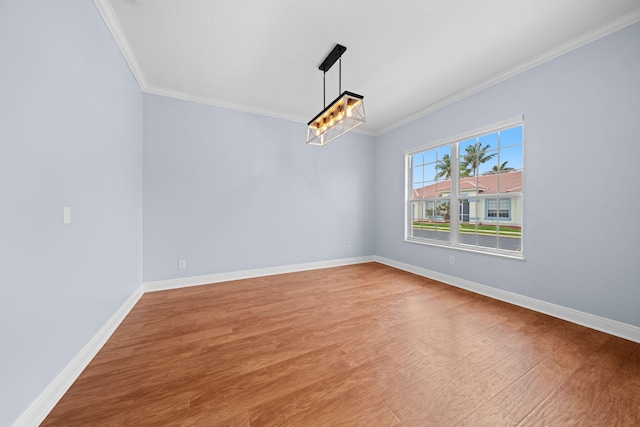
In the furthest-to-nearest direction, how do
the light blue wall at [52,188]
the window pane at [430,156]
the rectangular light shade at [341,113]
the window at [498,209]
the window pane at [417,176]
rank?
the window pane at [417,176] < the window pane at [430,156] < the window at [498,209] < the rectangular light shade at [341,113] < the light blue wall at [52,188]

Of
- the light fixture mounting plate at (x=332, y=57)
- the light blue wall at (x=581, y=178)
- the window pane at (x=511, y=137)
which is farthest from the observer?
the window pane at (x=511, y=137)

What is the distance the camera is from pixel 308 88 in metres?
3.19

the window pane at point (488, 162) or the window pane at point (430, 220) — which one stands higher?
the window pane at point (488, 162)

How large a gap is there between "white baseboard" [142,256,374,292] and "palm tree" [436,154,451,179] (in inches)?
93.0

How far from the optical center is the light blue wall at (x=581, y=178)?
6.50ft

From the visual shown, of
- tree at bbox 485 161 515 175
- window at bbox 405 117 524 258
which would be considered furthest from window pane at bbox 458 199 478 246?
tree at bbox 485 161 515 175

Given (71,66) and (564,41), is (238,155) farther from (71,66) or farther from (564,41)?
(564,41)

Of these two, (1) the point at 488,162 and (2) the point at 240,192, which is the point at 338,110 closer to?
(2) the point at 240,192

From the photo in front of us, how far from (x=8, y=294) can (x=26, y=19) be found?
1.42 meters

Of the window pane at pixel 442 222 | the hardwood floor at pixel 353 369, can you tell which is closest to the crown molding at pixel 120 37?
the hardwood floor at pixel 353 369

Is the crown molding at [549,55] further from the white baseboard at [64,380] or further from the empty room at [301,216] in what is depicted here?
the white baseboard at [64,380]

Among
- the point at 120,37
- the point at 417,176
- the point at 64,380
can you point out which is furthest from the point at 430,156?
the point at 64,380

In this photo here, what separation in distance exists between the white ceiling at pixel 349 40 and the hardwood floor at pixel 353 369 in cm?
295

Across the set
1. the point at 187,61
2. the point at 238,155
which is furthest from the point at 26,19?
the point at 238,155
